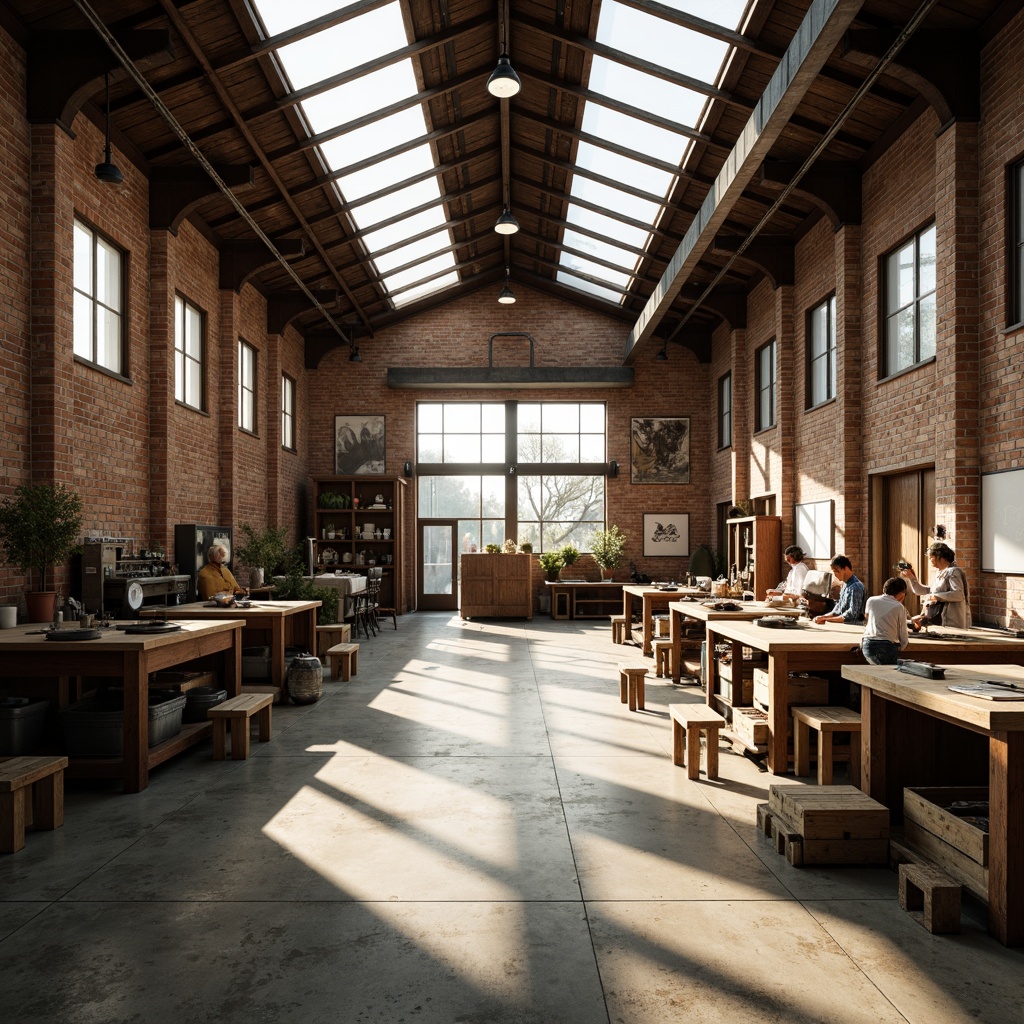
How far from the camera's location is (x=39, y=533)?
6.37 metres

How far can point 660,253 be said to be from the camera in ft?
44.7

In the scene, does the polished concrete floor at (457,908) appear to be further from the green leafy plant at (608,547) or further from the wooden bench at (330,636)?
the green leafy plant at (608,547)

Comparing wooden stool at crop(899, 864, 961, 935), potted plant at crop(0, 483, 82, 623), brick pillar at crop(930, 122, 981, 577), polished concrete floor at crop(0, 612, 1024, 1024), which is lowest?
polished concrete floor at crop(0, 612, 1024, 1024)

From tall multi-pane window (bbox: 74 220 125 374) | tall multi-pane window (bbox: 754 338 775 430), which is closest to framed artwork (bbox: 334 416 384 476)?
tall multi-pane window (bbox: 754 338 775 430)

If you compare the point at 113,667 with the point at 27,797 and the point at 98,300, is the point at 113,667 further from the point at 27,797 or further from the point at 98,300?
the point at 98,300

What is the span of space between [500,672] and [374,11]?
7.14 metres

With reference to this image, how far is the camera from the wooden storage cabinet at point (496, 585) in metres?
15.4

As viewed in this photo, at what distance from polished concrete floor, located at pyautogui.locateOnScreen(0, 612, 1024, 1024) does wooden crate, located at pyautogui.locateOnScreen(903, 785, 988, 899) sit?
0.18 m

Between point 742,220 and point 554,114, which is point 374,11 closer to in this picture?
point 554,114

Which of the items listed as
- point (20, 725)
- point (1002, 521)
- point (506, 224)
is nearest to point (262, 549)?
point (506, 224)

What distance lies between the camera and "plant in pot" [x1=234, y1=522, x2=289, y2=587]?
11883 millimetres

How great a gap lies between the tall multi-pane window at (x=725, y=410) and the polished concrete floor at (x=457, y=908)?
1075cm

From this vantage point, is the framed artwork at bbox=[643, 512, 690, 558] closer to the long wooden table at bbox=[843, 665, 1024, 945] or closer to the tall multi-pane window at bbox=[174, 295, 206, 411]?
the tall multi-pane window at bbox=[174, 295, 206, 411]

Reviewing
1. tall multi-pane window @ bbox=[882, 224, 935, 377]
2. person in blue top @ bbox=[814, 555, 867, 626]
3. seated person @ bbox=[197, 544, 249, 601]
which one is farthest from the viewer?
seated person @ bbox=[197, 544, 249, 601]
